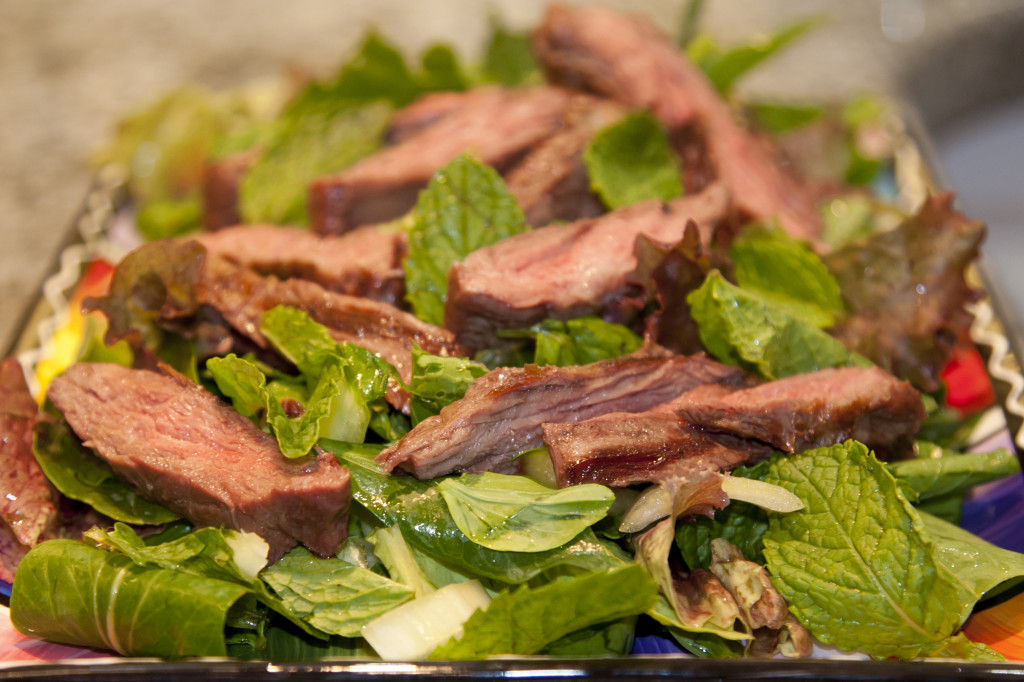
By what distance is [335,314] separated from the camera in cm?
212

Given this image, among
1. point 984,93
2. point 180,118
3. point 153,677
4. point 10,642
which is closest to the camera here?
point 153,677

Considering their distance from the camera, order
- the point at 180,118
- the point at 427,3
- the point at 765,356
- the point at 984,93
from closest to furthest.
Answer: the point at 765,356 → the point at 180,118 → the point at 984,93 → the point at 427,3

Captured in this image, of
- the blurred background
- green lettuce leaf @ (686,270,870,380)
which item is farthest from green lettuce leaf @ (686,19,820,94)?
green lettuce leaf @ (686,270,870,380)

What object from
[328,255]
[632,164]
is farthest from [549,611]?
[632,164]

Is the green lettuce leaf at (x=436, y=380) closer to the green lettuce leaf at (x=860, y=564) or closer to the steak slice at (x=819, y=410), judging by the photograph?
the steak slice at (x=819, y=410)

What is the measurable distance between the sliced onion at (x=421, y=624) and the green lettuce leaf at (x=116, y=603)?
0.31 m

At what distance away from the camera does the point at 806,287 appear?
243cm

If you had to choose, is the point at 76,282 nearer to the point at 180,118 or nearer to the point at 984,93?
the point at 180,118

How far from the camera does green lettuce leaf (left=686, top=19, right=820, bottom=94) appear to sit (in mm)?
3365

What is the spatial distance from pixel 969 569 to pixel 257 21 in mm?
5211

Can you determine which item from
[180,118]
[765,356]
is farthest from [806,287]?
[180,118]

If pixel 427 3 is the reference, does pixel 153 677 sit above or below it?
below

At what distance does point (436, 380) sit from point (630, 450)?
49 cm

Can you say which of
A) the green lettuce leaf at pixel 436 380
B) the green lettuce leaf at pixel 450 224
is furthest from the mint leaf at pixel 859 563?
Result: the green lettuce leaf at pixel 450 224
